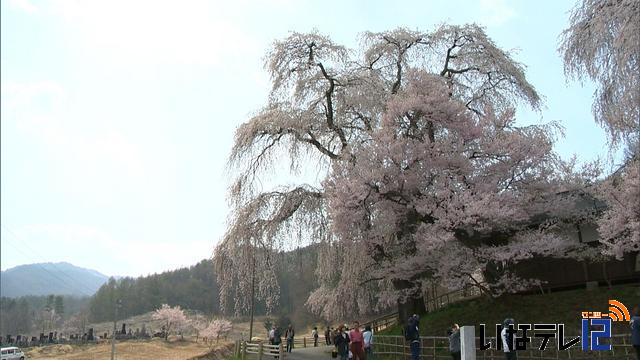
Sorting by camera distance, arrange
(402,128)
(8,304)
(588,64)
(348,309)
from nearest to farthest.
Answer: (588,64) < (402,128) < (348,309) < (8,304)

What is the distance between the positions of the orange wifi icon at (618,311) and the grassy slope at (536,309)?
13.9 inches

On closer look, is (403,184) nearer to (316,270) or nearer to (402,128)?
(402,128)

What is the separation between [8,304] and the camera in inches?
5876

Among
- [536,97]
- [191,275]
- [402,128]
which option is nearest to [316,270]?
[402,128]

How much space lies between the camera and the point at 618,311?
714 inches

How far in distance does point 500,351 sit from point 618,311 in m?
4.29

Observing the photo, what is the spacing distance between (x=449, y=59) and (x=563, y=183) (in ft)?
29.4

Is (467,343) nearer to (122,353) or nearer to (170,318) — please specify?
(122,353)

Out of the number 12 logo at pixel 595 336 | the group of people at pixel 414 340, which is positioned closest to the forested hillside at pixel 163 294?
the group of people at pixel 414 340

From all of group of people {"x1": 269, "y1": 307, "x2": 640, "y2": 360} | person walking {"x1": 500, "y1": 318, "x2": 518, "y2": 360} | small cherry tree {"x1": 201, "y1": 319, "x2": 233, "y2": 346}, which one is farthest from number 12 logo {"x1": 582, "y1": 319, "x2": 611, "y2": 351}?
small cherry tree {"x1": 201, "y1": 319, "x2": 233, "y2": 346}

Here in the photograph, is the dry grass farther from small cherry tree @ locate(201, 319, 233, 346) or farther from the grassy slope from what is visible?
the grassy slope

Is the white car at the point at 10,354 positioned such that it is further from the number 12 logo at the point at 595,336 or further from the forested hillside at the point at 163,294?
the forested hillside at the point at 163,294

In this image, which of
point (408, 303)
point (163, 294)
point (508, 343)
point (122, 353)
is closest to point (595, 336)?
point (508, 343)

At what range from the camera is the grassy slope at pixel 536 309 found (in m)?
19.0
